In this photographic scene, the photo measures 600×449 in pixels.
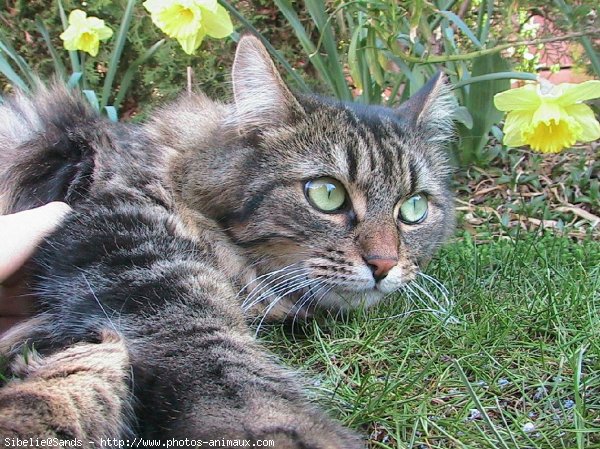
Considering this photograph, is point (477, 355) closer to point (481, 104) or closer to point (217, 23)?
point (217, 23)

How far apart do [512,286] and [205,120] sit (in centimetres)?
115

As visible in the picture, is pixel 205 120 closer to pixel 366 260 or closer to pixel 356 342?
pixel 366 260

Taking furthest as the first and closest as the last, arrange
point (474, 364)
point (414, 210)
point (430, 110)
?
1. point (430, 110)
2. point (414, 210)
3. point (474, 364)

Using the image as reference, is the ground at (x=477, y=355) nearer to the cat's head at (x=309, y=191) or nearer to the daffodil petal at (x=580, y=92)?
the cat's head at (x=309, y=191)

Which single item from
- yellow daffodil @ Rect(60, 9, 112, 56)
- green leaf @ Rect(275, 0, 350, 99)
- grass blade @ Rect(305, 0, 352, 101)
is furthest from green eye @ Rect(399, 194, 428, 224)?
yellow daffodil @ Rect(60, 9, 112, 56)

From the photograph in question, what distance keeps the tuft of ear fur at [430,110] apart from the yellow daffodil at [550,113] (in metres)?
0.27

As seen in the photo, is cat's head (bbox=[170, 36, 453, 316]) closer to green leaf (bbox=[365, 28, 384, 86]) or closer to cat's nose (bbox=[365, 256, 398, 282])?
cat's nose (bbox=[365, 256, 398, 282])

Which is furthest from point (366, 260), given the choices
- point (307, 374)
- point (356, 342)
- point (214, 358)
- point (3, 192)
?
point (3, 192)

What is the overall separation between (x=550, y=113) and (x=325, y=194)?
725 millimetres

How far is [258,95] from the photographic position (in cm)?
183

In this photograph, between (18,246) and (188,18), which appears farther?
(188,18)

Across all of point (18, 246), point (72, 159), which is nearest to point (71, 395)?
point (18, 246)

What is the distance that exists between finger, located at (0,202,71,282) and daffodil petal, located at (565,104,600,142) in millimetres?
1534

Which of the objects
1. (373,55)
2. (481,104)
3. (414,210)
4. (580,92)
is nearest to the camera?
(580,92)
